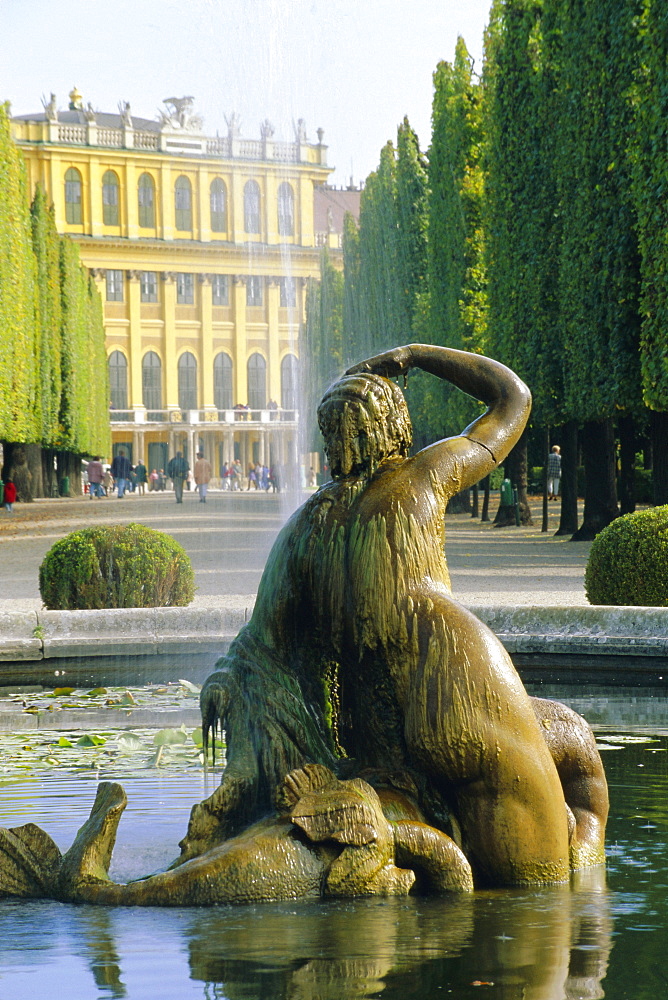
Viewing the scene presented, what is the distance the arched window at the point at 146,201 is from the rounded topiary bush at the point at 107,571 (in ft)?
231

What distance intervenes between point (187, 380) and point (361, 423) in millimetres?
73035

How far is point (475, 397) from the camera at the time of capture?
2.86m

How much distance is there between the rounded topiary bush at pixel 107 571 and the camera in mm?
7320

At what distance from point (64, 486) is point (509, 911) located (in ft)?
122

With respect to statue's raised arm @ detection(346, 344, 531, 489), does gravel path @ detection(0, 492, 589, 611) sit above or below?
below

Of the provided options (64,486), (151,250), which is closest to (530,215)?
(64,486)

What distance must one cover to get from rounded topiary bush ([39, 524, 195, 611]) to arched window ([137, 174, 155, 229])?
70.6 metres

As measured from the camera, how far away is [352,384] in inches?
111

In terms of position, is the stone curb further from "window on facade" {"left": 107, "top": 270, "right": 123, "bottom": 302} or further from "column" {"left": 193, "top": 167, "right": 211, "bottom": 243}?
"column" {"left": 193, "top": 167, "right": 211, "bottom": 243}

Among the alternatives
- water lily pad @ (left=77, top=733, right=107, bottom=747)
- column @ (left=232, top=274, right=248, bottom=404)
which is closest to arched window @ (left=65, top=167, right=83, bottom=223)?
column @ (left=232, top=274, right=248, bottom=404)

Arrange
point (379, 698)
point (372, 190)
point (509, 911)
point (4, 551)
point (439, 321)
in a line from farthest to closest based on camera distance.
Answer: point (372, 190) → point (439, 321) → point (4, 551) → point (379, 698) → point (509, 911)

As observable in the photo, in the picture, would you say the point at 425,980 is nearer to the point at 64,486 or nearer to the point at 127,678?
the point at 127,678

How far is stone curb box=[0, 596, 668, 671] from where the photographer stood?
5957 millimetres

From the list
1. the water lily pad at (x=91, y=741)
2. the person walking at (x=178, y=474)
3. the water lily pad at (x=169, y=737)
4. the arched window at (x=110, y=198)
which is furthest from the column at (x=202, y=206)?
the water lily pad at (x=169, y=737)
